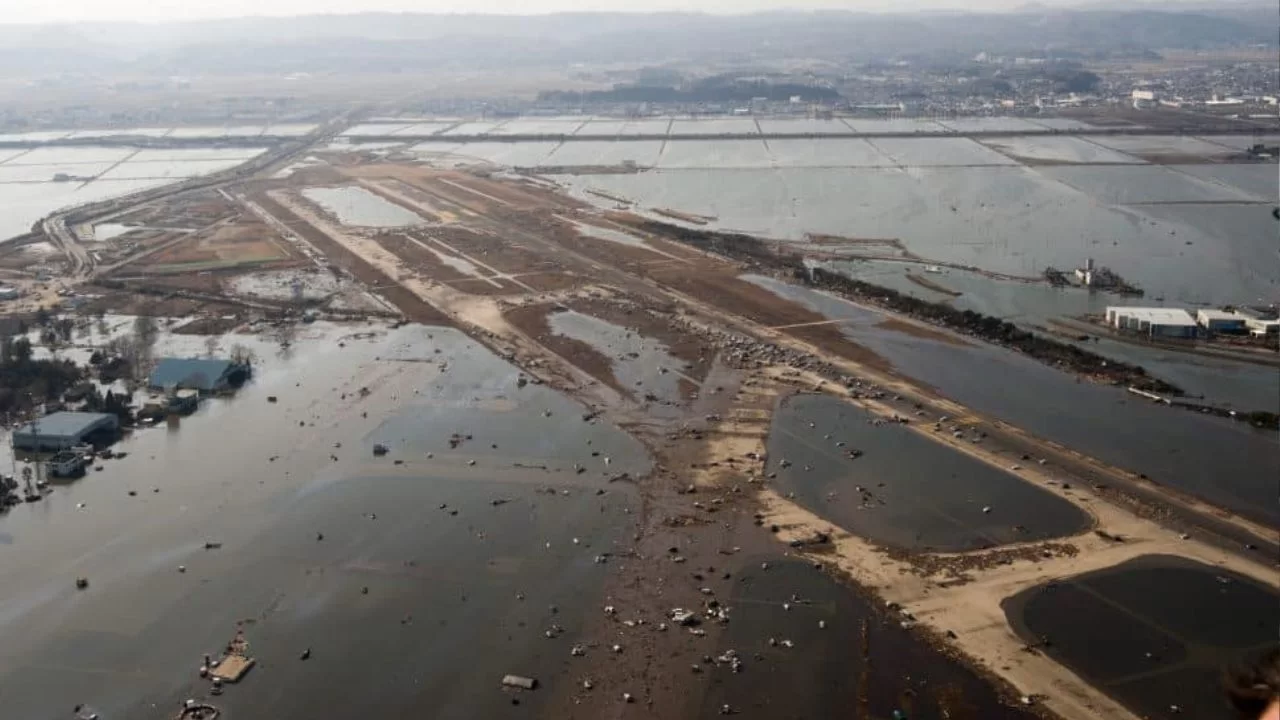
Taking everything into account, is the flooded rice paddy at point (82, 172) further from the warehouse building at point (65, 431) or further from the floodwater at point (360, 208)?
the warehouse building at point (65, 431)

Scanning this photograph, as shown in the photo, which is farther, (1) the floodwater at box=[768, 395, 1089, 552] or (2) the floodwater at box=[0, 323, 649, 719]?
(1) the floodwater at box=[768, 395, 1089, 552]

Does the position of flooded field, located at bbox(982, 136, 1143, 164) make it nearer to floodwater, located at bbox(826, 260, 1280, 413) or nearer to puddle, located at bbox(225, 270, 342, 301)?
Result: floodwater, located at bbox(826, 260, 1280, 413)

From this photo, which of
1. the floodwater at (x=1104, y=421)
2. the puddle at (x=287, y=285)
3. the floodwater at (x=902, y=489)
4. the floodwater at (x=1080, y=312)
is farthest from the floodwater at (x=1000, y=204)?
the puddle at (x=287, y=285)

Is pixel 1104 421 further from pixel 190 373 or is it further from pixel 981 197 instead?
pixel 981 197

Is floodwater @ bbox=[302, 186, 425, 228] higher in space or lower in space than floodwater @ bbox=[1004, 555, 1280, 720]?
higher

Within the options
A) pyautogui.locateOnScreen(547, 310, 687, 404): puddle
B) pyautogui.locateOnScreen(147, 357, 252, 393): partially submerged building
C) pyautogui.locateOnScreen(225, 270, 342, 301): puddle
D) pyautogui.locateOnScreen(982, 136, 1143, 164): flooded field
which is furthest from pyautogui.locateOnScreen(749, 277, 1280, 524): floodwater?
pyautogui.locateOnScreen(982, 136, 1143, 164): flooded field

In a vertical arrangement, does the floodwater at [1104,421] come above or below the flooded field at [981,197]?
below
